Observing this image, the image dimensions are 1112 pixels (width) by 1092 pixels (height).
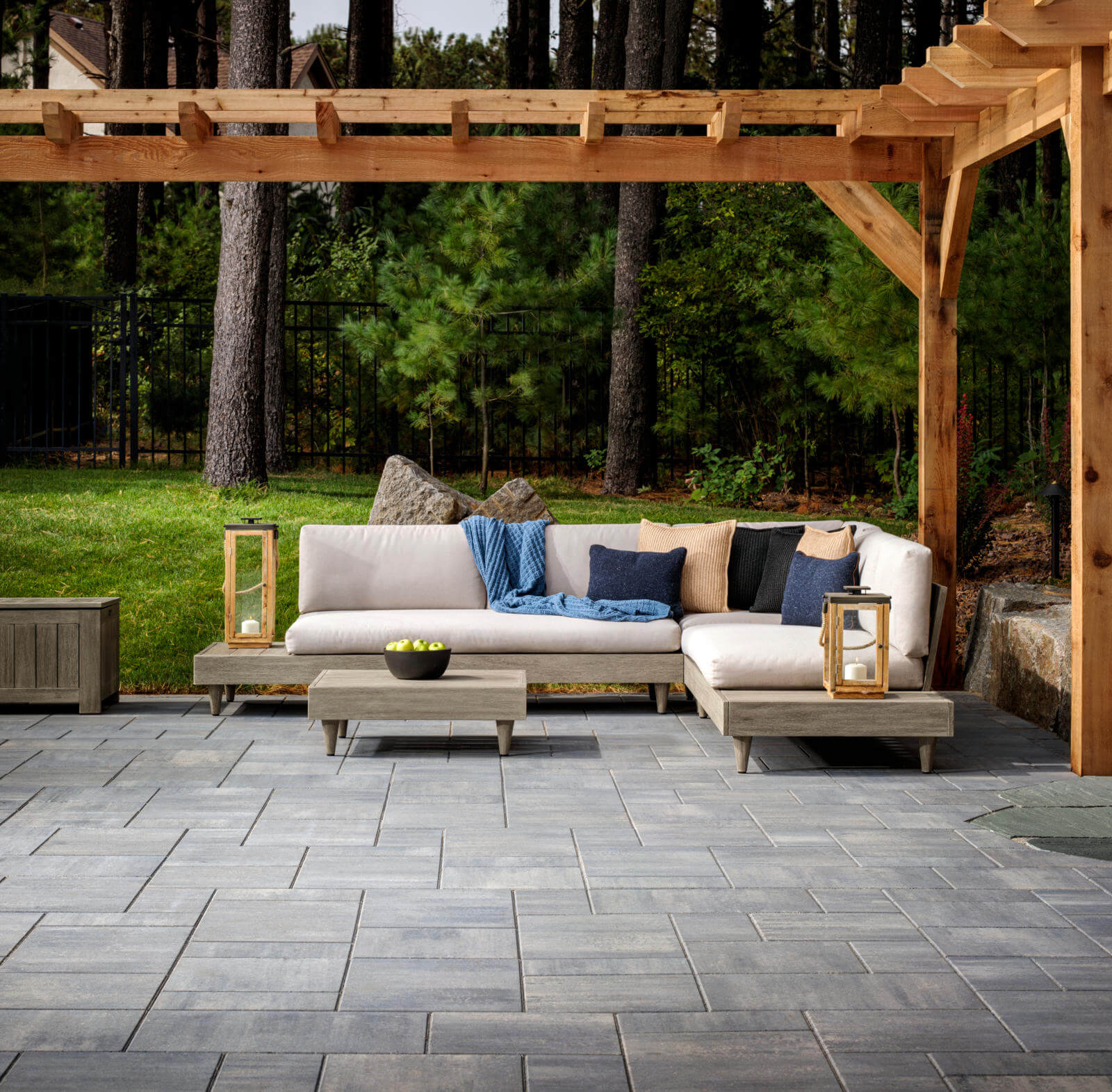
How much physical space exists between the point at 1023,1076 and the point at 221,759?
133 inches

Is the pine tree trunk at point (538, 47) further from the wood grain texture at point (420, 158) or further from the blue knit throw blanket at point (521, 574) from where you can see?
the blue knit throw blanket at point (521, 574)

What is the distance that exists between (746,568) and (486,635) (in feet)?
4.59

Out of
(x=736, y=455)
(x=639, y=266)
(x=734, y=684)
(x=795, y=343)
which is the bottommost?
(x=734, y=684)

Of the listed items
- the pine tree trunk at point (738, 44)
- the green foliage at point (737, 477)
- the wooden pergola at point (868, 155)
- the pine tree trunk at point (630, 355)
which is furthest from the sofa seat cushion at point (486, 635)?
the pine tree trunk at point (738, 44)

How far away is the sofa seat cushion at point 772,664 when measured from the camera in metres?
5.03

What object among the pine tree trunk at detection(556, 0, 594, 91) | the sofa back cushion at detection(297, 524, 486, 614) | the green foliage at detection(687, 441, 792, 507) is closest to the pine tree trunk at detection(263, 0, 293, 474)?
the pine tree trunk at detection(556, 0, 594, 91)

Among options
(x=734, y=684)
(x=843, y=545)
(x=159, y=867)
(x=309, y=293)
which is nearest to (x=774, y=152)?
(x=843, y=545)

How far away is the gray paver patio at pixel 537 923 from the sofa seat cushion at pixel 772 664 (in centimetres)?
31

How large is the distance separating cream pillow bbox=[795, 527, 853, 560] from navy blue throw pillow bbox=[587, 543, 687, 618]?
0.59m

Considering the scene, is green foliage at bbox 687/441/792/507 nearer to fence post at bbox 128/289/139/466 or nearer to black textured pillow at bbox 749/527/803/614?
black textured pillow at bbox 749/527/803/614

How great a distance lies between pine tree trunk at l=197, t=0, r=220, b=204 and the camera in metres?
17.7

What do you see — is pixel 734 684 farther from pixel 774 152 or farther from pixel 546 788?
pixel 774 152

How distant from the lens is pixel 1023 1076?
240cm

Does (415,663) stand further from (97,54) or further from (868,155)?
(97,54)
